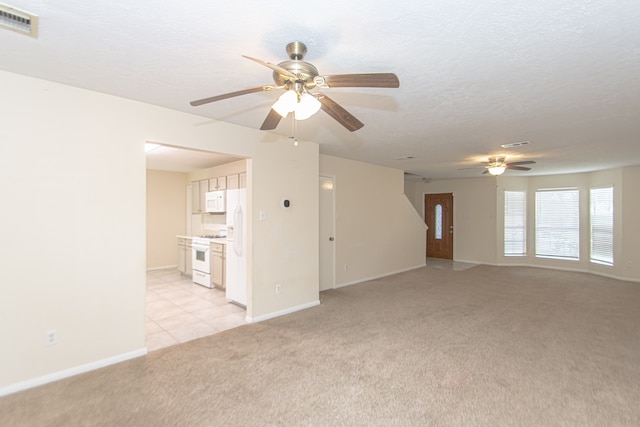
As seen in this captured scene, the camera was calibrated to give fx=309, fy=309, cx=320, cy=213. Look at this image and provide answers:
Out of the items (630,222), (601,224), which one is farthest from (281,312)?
(601,224)

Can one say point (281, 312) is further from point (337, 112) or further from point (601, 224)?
point (601, 224)

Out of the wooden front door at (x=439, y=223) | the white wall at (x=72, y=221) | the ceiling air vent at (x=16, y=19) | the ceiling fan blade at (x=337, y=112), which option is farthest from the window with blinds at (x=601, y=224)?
the ceiling air vent at (x=16, y=19)

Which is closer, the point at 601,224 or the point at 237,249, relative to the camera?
the point at 237,249

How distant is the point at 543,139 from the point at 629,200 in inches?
166

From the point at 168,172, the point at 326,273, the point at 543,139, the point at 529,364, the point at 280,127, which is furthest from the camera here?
the point at 168,172

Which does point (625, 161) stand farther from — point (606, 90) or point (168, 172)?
point (168, 172)

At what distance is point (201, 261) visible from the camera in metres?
5.88

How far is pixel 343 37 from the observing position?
1.87m

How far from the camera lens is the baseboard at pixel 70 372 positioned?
242 centimetres

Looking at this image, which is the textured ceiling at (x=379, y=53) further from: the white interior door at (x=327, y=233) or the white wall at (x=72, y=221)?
the white interior door at (x=327, y=233)

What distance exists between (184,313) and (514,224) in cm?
835

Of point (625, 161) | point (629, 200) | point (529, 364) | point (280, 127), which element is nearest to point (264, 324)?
point (280, 127)

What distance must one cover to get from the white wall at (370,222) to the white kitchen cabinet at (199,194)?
2.90m

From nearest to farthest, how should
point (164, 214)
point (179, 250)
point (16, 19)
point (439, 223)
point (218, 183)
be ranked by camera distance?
point (16, 19)
point (218, 183)
point (179, 250)
point (164, 214)
point (439, 223)
